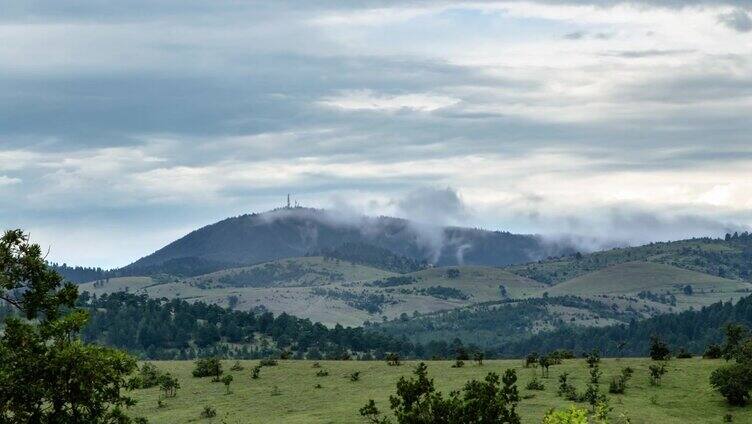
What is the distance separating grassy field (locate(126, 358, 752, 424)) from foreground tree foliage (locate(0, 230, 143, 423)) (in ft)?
153

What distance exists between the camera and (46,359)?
42062mm

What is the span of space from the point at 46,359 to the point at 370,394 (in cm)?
6626

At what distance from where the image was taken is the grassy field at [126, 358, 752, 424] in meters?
89.5

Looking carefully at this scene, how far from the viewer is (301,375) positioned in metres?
124

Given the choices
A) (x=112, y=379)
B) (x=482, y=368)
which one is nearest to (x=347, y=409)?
(x=482, y=368)

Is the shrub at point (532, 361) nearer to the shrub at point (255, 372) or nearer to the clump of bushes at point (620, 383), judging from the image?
the clump of bushes at point (620, 383)

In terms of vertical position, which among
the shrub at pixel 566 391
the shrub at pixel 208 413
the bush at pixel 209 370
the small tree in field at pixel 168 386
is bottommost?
the shrub at pixel 208 413

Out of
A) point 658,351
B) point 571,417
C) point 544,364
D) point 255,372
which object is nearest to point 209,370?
point 255,372

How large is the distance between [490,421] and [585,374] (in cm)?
5611

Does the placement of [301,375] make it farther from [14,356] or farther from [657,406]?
[14,356]

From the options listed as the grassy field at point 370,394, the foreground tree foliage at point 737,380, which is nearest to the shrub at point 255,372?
the grassy field at point 370,394

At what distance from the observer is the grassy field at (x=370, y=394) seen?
8950 cm

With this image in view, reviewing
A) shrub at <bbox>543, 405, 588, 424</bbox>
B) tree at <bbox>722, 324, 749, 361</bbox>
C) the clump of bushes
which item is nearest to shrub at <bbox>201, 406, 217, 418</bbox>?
the clump of bushes

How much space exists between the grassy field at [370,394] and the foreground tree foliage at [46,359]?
153ft
